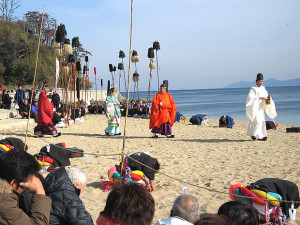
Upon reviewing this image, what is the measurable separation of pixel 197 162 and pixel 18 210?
5288 millimetres

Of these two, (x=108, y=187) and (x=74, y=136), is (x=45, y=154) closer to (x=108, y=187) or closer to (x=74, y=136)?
(x=108, y=187)

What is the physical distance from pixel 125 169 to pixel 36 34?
43.4 meters

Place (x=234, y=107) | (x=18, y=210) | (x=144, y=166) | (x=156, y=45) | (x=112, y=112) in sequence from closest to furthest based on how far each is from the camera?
(x=18, y=210)
(x=144, y=166)
(x=112, y=112)
(x=156, y=45)
(x=234, y=107)

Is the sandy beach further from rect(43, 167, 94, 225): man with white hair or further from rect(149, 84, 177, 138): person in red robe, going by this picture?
rect(43, 167, 94, 225): man with white hair

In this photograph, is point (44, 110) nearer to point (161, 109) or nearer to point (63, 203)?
point (161, 109)

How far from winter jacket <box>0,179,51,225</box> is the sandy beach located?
1.99m

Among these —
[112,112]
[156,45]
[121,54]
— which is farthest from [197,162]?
[121,54]

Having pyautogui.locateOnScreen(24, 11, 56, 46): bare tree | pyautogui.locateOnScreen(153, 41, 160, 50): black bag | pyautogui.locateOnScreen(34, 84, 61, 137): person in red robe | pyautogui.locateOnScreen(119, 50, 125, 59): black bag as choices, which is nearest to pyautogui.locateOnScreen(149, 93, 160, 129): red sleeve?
pyautogui.locateOnScreen(34, 84, 61, 137): person in red robe

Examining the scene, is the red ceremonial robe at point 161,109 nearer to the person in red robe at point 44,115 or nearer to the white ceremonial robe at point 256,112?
the white ceremonial robe at point 256,112

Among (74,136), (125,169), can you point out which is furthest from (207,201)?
(74,136)

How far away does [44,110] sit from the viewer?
10.1 m

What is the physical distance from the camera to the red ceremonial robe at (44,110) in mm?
9992

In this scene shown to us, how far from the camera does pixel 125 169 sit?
483 centimetres

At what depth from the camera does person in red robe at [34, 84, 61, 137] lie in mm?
9990
